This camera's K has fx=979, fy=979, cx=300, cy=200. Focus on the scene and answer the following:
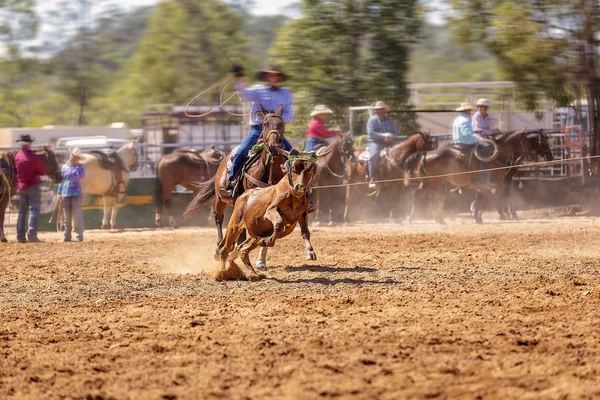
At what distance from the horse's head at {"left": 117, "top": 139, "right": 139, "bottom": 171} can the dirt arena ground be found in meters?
8.63

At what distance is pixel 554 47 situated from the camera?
2409cm

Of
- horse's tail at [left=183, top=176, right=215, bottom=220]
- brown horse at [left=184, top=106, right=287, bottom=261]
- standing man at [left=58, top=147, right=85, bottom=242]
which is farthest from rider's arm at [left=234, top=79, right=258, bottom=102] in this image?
standing man at [left=58, top=147, right=85, bottom=242]

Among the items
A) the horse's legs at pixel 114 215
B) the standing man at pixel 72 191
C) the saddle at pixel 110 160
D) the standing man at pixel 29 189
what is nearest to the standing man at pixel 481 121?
the saddle at pixel 110 160

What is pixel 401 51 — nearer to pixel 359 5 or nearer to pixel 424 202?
pixel 359 5

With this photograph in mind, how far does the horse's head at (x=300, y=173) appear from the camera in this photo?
10727mm

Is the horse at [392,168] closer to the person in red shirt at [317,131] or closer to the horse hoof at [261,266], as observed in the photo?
the person in red shirt at [317,131]

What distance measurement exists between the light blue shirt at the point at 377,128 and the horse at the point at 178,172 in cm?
356

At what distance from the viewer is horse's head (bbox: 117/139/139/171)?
76.3ft

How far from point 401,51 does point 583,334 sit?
22.1 metres

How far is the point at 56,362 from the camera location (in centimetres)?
714

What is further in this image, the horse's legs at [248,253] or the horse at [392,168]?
the horse at [392,168]

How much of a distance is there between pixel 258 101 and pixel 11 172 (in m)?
8.84

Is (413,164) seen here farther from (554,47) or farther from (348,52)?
(348,52)

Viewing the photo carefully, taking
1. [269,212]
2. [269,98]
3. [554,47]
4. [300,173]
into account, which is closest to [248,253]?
[269,212]
